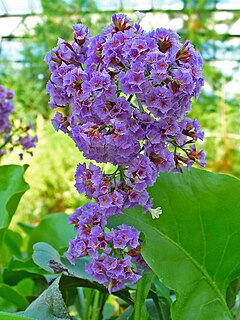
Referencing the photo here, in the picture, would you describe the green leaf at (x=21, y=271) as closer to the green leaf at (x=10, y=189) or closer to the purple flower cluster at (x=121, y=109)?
the green leaf at (x=10, y=189)

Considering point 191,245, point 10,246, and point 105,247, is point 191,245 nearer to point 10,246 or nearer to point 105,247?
point 105,247

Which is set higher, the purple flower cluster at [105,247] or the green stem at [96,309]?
the purple flower cluster at [105,247]

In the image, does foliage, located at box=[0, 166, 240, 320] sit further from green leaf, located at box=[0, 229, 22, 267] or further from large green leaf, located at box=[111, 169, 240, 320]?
green leaf, located at box=[0, 229, 22, 267]

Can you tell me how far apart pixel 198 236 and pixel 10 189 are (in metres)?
0.34

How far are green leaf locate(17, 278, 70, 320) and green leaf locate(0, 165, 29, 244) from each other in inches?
9.6

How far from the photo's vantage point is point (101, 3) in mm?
5441

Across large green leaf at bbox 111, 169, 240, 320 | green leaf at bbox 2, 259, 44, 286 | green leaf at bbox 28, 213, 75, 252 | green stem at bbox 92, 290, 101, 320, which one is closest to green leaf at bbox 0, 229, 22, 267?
green leaf at bbox 28, 213, 75, 252

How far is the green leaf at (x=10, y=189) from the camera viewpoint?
797mm

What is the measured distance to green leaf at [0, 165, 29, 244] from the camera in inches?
31.4

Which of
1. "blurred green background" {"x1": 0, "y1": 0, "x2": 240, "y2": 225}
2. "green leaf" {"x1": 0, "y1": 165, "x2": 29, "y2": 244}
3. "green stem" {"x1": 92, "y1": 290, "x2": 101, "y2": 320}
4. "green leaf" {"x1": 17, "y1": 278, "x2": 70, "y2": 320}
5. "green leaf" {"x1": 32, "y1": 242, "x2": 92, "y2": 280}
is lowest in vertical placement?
"green stem" {"x1": 92, "y1": 290, "x2": 101, "y2": 320}

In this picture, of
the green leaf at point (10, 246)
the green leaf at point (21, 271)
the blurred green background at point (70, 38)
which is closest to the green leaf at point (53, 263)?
the green leaf at point (21, 271)

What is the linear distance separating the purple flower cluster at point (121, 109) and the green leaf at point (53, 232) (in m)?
0.54

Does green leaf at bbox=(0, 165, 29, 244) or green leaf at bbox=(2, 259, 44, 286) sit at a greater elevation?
green leaf at bbox=(0, 165, 29, 244)

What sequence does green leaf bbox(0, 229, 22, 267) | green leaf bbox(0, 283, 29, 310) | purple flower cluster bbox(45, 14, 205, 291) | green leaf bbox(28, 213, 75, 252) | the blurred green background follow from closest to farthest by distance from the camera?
purple flower cluster bbox(45, 14, 205, 291)
green leaf bbox(0, 283, 29, 310)
green leaf bbox(28, 213, 75, 252)
green leaf bbox(0, 229, 22, 267)
the blurred green background
